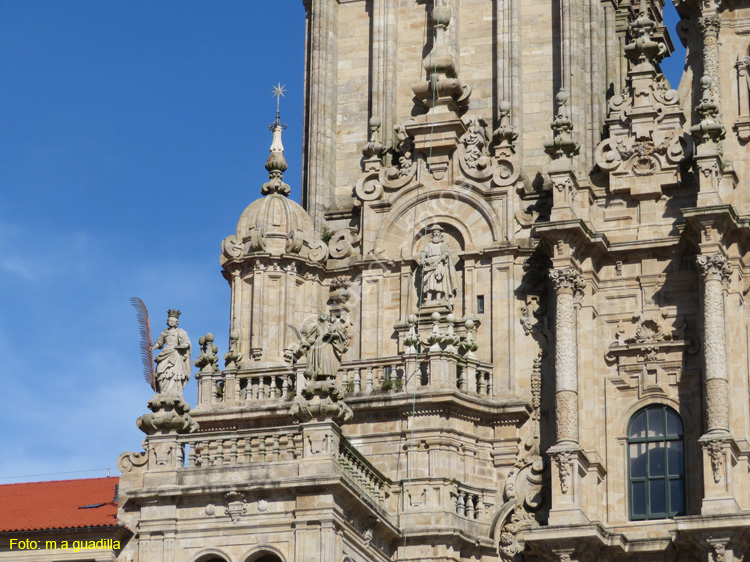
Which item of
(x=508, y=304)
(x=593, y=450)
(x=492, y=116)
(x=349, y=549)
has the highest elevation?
(x=492, y=116)

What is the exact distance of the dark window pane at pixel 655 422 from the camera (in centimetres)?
3719

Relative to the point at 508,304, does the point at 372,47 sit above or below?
above

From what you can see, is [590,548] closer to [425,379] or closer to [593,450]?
[593,450]

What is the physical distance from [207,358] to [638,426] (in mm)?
8040

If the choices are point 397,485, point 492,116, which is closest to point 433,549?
point 397,485

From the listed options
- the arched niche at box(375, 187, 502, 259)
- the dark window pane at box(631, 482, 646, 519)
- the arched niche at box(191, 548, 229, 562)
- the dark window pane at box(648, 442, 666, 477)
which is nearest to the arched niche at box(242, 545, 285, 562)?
the arched niche at box(191, 548, 229, 562)

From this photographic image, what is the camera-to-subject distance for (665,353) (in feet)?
123

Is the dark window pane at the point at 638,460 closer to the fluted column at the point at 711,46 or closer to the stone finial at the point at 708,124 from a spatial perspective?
the stone finial at the point at 708,124

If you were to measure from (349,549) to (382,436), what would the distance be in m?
3.98

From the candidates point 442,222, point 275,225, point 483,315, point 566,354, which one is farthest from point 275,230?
point 566,354

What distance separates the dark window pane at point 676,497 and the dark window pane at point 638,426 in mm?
1095

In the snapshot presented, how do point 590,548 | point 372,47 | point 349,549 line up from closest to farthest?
point 349,549, point 590,548, point 372,47

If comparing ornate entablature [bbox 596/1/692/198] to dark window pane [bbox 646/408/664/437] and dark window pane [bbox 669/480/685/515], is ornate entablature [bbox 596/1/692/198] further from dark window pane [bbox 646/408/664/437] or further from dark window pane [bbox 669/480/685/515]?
dark window pane [bbox 669/480/685/515]

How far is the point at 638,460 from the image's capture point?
37.2 m
